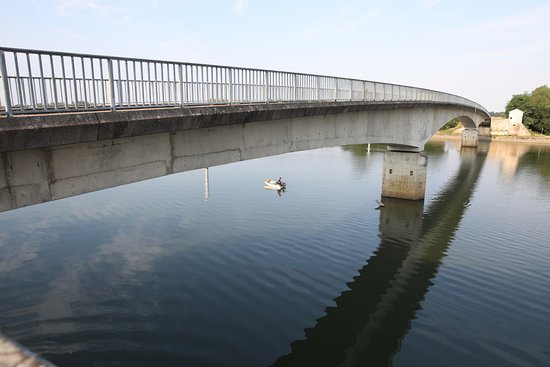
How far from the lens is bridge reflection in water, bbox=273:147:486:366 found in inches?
374

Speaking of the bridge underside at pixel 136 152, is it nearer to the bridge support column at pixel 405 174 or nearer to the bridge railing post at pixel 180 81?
the bridge railing post at pixel 180 81

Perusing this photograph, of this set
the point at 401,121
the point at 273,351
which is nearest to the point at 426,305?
the point at 273,351

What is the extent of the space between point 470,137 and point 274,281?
218ft

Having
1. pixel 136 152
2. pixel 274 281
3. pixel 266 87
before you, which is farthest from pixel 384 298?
pixel 136 152

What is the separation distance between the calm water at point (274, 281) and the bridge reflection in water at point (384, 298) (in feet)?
0.19

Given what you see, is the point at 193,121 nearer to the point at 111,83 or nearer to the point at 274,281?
the point at 111,83

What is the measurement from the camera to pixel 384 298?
12.7 meters

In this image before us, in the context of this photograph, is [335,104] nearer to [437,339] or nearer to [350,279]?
[350,279]

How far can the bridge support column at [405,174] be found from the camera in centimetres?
2606

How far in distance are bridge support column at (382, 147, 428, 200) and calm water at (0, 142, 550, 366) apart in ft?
4.11

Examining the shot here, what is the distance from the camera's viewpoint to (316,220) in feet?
68.1

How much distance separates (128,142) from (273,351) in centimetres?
653

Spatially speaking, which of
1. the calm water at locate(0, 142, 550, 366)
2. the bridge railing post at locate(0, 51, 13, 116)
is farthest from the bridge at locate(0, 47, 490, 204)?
the calm water at locate(0, 142, 550, 366)

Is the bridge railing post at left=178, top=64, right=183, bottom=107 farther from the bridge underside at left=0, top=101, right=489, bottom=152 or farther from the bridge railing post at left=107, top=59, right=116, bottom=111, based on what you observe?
the bridge railing post at left=107, top=59, right=116, bottom=111
